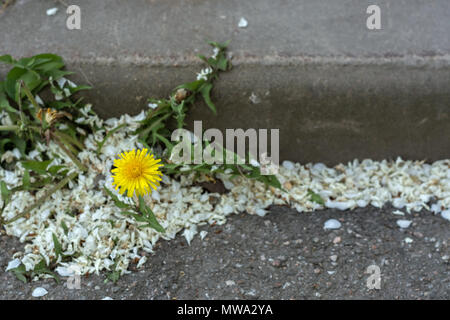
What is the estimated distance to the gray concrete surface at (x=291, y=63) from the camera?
1917 millimetres

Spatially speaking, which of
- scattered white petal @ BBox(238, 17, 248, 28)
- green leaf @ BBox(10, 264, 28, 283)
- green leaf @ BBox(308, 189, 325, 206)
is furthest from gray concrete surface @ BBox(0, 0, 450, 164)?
green leaf @ BBox(10, 264, 28, 283)

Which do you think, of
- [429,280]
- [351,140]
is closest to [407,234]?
[429,280]

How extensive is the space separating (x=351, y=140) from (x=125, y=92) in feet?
2.80

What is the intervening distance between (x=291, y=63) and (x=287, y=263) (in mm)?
698

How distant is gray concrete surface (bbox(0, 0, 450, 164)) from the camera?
1.92 m

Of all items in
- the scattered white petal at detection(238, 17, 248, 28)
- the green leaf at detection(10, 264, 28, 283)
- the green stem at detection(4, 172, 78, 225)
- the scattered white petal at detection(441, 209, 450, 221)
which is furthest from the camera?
the scattered white petal at detection(238, 17, 248, 28)

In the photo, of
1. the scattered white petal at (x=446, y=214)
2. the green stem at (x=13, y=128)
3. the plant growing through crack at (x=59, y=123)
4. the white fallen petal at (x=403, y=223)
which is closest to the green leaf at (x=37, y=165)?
the plant growing through crack at (x=59, y=123)

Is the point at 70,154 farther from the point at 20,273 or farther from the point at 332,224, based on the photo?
the point at 332,224

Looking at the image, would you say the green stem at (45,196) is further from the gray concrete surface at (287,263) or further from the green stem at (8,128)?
the green stem at (8,128)

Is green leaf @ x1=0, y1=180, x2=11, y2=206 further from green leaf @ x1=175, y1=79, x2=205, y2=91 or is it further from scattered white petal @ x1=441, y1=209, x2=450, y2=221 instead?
scattered white petal @ x1=441, y1=209, x2=450, y2=221

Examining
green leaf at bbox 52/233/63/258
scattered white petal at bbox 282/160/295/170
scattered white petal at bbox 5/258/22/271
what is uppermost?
scattered white petal at bbox 282/160/295/170

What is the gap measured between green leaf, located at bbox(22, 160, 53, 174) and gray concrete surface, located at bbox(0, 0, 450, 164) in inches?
11.5

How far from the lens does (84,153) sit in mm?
1947

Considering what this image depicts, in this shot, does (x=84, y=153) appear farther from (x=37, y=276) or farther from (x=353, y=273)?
(x=353, y=273)
